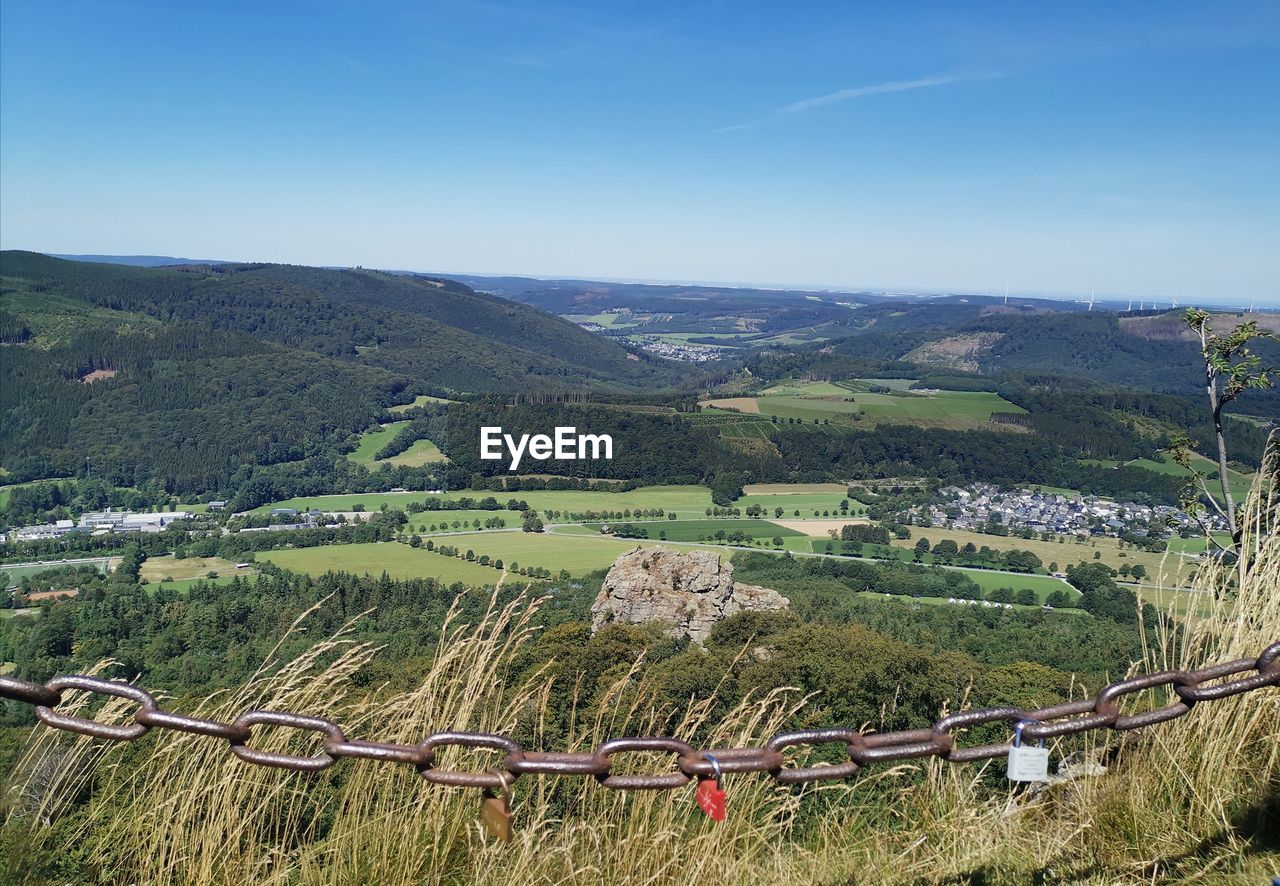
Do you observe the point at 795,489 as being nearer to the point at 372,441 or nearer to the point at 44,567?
the point at 372,441

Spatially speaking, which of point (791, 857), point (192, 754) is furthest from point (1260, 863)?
point (192, 754)

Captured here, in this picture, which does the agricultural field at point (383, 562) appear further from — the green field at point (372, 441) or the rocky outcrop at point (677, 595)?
the green field at point (372, 441)

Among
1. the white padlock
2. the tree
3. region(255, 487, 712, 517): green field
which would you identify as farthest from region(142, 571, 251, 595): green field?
the white padlock

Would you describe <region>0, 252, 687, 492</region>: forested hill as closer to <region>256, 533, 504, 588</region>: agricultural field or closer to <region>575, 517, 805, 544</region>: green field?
<region>256, 533, 504, 588</region>: agricultural field

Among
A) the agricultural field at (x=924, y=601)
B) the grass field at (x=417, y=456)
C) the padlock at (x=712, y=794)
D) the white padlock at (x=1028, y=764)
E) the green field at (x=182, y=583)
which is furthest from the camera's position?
the grass field at (x=417, y=456)

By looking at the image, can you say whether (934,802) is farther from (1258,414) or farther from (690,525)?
(1258,414)

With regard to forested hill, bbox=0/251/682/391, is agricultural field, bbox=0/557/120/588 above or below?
below

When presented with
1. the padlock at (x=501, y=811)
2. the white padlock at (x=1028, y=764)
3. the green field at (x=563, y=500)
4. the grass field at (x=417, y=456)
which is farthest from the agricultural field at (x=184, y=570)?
the white padlock at (x=1028, y=764)
